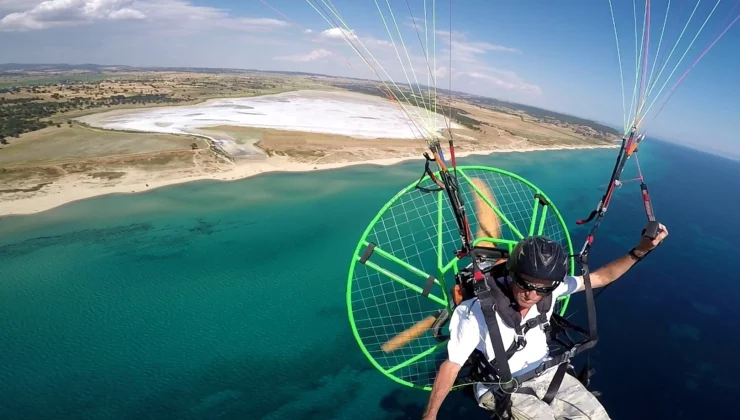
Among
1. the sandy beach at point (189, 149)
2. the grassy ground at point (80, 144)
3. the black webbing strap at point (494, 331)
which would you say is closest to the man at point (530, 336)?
the black webbing strap at point (494, 331)

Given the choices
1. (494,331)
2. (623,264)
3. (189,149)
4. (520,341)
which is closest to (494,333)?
(494,331)

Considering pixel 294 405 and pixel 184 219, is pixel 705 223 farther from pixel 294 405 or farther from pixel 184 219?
pixel 184 219

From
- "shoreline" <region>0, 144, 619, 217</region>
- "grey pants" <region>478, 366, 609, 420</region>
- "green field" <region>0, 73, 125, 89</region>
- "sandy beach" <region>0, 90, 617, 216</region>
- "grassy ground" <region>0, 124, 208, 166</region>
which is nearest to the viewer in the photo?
"grey pants" <region>478, 366, 609, 420</region>

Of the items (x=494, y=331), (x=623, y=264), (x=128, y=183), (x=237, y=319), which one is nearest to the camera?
(x=494, y=331)

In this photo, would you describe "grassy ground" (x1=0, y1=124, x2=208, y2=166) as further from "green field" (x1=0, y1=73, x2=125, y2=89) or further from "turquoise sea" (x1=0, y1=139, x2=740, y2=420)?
"green field" (x1=0, y1=73, x2=125, y2=89)

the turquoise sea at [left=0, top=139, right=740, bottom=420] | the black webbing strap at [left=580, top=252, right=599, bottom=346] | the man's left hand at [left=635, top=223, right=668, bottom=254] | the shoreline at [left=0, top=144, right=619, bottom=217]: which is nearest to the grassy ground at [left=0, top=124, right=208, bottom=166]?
the shoreline at [left=0, top=144, right=619, bottom=217]

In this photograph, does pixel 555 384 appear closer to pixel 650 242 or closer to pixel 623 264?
pixel 623 264
